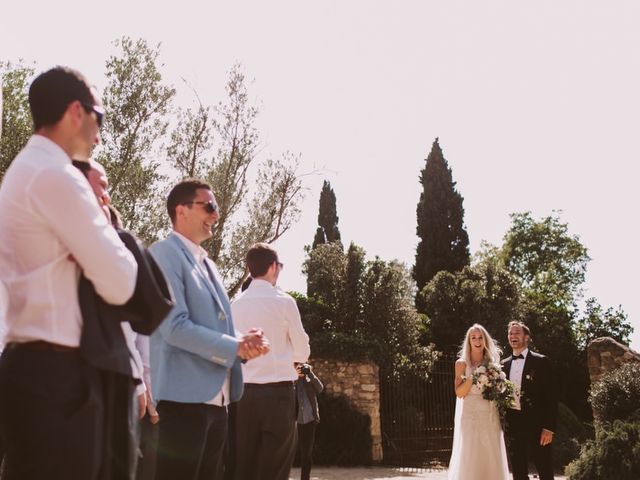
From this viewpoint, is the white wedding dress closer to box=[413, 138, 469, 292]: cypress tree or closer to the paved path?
the paved path

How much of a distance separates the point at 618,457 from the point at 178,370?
26.3ft

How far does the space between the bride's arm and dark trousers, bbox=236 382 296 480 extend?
15.4 feet

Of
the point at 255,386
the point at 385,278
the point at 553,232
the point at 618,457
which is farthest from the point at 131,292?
the point at 553,232

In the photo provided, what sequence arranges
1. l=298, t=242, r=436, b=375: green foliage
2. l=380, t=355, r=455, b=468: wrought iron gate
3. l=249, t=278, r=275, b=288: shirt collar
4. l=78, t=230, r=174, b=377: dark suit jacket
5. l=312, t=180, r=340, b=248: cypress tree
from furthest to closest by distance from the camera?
l=312, t=180, r=340, b=248: cypress tree → l=298, t=242, r=436, b=375: green foliage → l=380, t=355, r=455, b=468: wrought iron gate → l=249, t=278, r=275, b=288: shirt collar → l=78, t=230, r=174, b=377: dark suit jacket

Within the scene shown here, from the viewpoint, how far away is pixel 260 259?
205 inches

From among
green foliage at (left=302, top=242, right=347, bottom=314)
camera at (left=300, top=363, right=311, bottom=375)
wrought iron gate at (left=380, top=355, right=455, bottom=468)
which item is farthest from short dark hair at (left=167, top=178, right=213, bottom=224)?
green foliage at (left=302, top=242, right=347, bottom=314)

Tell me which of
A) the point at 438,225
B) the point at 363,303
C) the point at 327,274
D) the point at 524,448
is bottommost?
the point at 524,448

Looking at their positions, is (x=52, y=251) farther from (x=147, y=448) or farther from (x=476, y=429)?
(x=476, y=429)

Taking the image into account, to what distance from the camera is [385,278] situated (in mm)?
22953

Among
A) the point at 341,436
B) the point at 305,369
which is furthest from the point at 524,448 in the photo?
the point at 341,436

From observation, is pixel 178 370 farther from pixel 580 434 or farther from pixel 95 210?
pixel 580 434

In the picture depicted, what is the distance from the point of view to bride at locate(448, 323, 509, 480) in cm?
910

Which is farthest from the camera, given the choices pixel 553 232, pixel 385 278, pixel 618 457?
pixel 553 232

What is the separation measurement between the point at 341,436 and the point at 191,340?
14.2 meters
